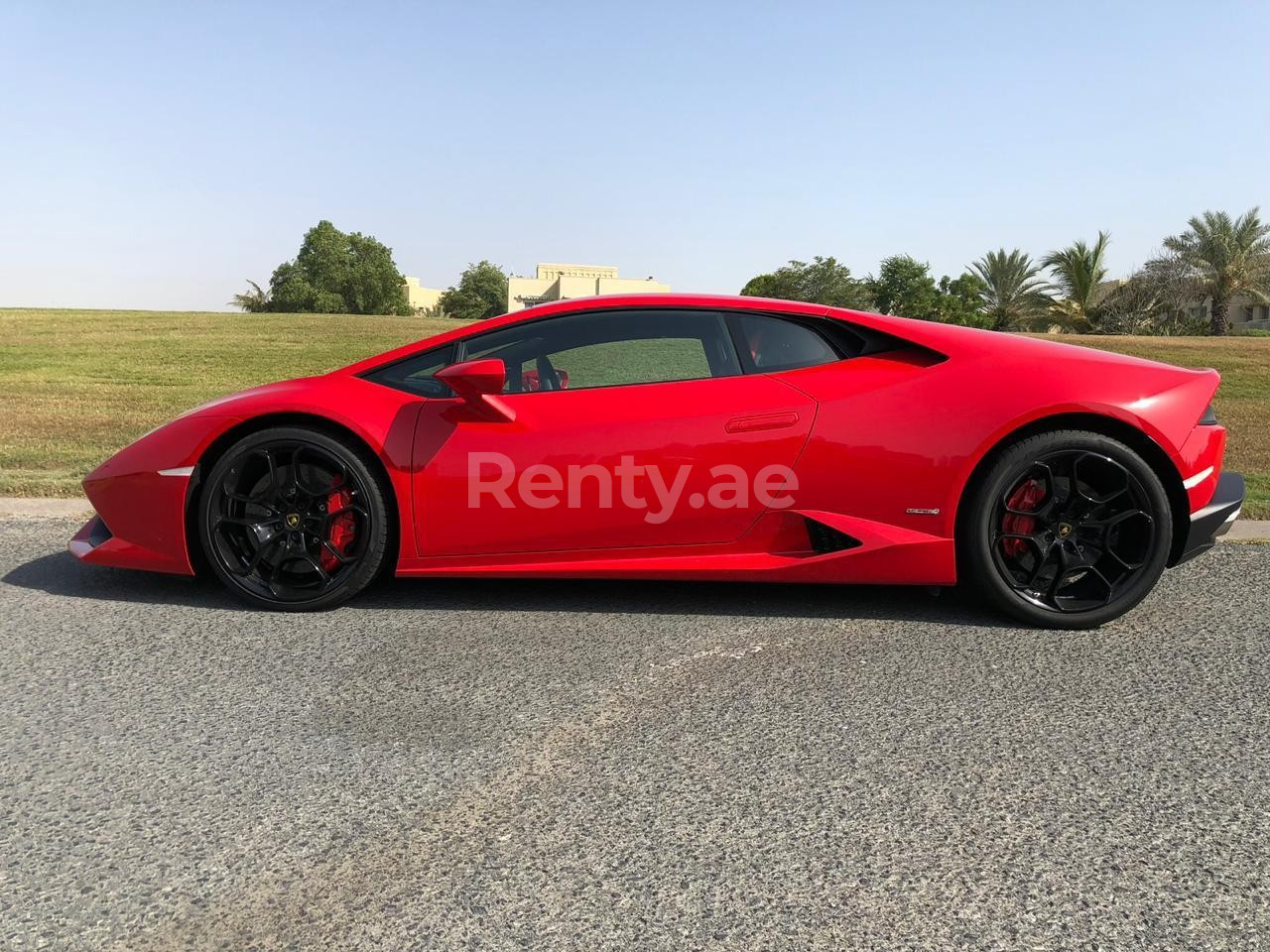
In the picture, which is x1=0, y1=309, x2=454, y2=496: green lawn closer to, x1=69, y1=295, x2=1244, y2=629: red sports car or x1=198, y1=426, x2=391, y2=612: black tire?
x1=198, y1=426, x2=391, y2=612: black tire

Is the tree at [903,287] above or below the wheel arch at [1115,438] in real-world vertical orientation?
above

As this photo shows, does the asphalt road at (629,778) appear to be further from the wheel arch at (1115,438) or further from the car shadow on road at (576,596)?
the wheel arch at (1115,438)

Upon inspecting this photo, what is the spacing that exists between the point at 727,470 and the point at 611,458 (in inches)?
16.2

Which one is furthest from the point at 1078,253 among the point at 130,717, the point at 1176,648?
the point at 130,717

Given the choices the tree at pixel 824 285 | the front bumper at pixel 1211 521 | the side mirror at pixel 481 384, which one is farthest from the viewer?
the tree at pixel 824 285

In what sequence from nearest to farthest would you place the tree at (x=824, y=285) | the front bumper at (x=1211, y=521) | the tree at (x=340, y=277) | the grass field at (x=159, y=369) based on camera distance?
1. the front bumper at (x=1211, y=521)
2. the grass field at (x=159, y=369)
3. the tree at (x=824, y=285)
4. the tree at (x=340, y=277)

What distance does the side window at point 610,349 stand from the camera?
11.2ft

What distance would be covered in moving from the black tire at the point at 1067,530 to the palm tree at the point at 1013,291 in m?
31.4

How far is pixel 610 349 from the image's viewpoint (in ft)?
11.5

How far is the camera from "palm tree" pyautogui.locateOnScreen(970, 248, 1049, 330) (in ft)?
105

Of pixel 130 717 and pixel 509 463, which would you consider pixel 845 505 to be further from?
pixel 130 717

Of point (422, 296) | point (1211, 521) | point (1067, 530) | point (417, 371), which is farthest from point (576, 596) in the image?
point (422, 296)

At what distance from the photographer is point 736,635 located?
10.4 ft

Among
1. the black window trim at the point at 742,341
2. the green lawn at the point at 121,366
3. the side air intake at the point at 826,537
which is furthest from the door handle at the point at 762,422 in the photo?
the green lawn at the point at 121,366
